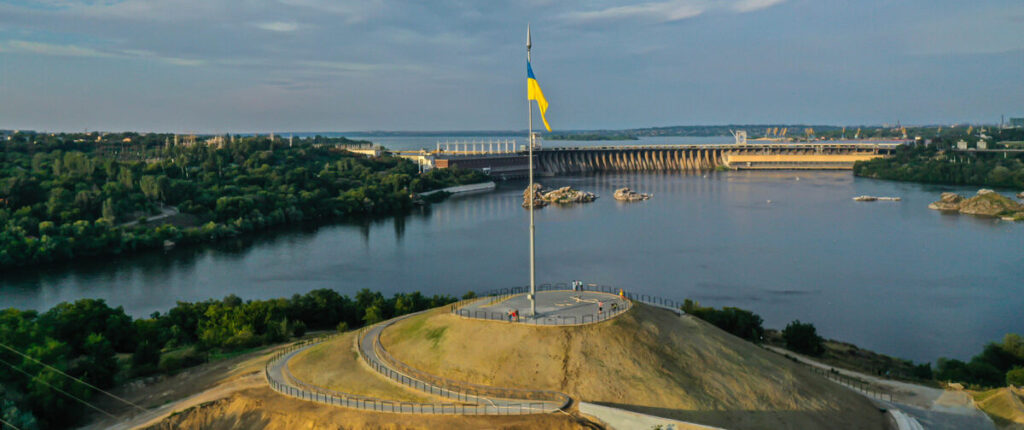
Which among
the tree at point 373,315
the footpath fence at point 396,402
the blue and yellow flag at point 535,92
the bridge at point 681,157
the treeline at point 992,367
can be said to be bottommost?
Result: the treeline at point 992,367

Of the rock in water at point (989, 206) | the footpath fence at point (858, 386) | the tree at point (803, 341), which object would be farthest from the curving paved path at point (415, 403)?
the rock in water at point (989, 206)

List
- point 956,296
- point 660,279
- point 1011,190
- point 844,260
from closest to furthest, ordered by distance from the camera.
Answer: point 956,296
point 660,279
point 844,260
point 1011,190

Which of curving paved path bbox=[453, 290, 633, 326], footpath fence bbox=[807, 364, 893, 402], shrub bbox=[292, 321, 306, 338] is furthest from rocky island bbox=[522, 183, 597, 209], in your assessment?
footpath fence bbox=[807, 364, 893, 402]

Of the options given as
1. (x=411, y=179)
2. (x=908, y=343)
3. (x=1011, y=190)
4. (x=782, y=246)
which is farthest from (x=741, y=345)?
(x=1011, y=190)

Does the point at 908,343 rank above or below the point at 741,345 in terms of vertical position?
below

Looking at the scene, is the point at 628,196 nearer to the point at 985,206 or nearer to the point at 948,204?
the point at 948,204

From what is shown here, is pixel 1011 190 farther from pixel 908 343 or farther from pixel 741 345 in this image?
pixel 741 345

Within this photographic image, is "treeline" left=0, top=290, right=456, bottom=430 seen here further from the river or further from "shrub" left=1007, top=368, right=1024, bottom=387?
"shrub" left=1007, top=368, right=1024, bottom=387

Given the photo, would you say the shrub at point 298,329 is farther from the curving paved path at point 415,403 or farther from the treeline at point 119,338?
the curving paved path at point 415,403
